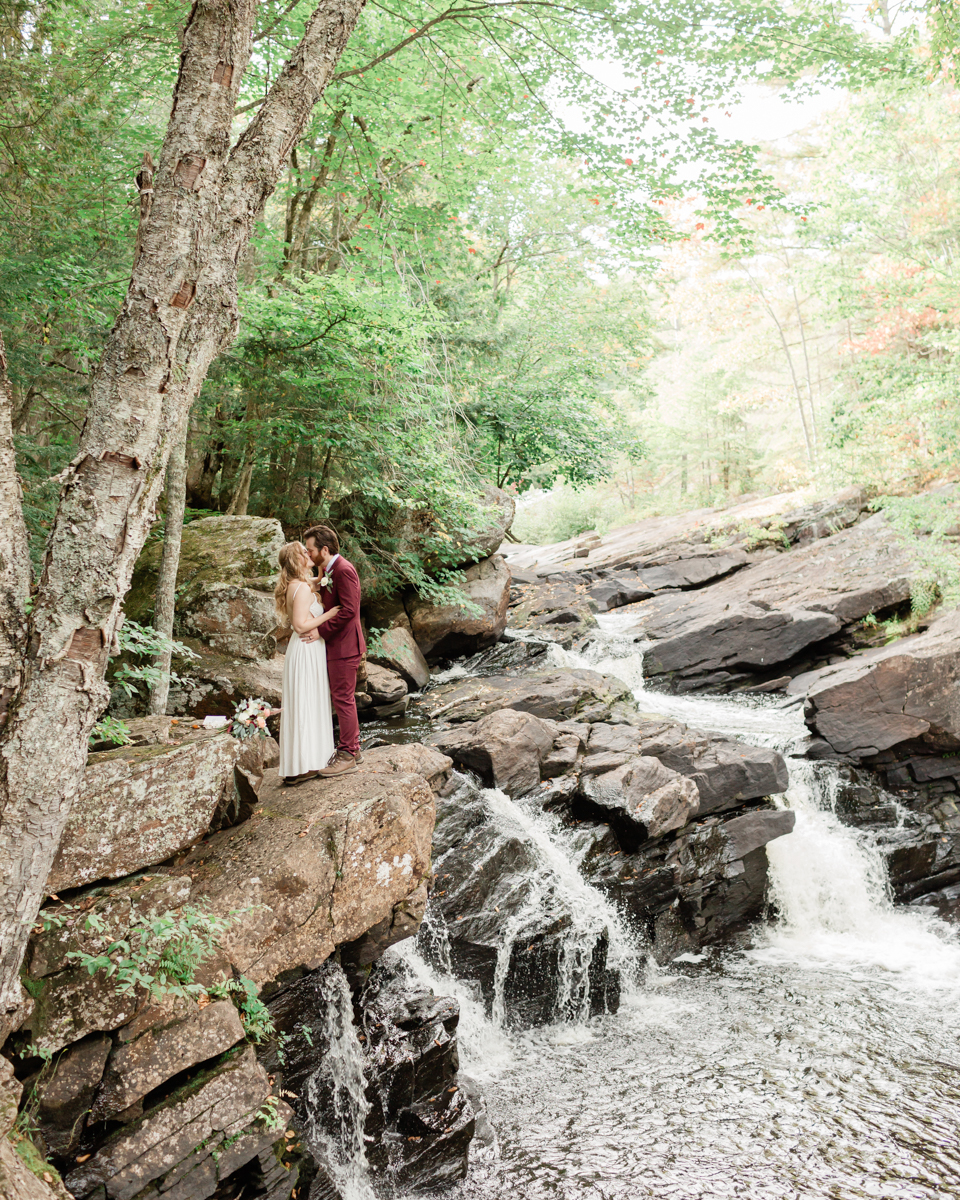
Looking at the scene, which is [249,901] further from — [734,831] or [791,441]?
[791,441]

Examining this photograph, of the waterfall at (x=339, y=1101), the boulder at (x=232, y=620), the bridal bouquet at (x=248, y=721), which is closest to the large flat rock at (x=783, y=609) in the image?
the boulder at (x=232, y=620)

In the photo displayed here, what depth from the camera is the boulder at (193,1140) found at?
3.43 meters

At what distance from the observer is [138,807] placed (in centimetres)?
428

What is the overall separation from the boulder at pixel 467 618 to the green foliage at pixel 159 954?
7981mm

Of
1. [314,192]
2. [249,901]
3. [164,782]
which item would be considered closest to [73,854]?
[164,782]

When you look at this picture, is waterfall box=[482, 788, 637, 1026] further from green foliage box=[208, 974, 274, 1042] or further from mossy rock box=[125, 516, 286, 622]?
mossy rock box=[125, 516, 286, 622]

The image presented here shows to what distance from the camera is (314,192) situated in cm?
987

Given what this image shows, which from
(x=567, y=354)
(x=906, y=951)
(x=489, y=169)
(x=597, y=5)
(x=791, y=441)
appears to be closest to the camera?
(x=597, y=5)

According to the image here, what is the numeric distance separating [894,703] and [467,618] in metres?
6.38

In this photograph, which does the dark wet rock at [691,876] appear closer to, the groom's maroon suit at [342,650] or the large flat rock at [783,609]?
the groom's maroon suit at [342,650]

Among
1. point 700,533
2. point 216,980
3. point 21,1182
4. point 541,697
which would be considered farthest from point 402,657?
point 700,533

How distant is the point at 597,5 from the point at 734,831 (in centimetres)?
843

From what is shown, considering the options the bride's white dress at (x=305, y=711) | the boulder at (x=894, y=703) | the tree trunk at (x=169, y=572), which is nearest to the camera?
the bride's white dress at (x=305, y=711)

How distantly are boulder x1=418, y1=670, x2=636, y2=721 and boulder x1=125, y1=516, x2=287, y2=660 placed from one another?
3.12m
